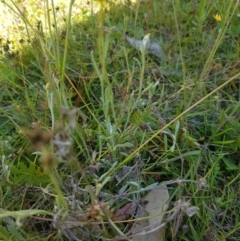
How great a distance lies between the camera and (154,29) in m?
1.85

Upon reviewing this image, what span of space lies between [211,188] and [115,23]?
38.0 inches

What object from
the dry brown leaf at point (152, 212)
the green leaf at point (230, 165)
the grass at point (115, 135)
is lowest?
the green leaf at point (230, 165)

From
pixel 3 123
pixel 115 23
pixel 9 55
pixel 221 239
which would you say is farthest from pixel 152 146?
pixel 115 23

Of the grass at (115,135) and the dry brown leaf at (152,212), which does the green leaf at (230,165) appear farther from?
the dry brown leaf at (152,212)

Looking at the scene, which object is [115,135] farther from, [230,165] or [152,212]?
[230,165]

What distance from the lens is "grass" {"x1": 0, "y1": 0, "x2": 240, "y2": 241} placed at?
103 centimetres

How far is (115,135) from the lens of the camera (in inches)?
46.5

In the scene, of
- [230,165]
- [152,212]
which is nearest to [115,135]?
[152,212]

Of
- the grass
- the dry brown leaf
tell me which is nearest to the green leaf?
the grass

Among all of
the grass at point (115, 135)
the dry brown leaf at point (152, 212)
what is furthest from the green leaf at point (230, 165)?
the dry brown leaf at point (152, 212)

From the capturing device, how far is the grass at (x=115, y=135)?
103cm

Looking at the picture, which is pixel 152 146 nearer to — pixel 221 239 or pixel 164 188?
pixel 164 188

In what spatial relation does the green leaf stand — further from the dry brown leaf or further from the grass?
the dry brown leaf

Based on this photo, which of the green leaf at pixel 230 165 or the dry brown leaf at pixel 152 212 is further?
the green leaf at pixel 230 165
